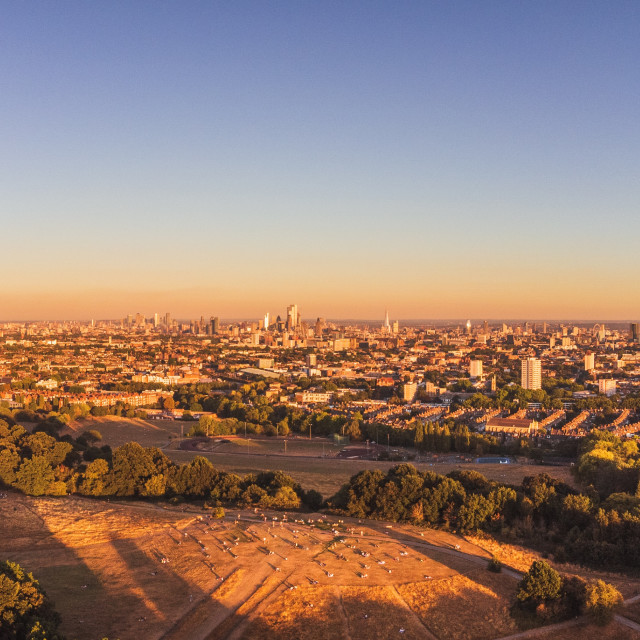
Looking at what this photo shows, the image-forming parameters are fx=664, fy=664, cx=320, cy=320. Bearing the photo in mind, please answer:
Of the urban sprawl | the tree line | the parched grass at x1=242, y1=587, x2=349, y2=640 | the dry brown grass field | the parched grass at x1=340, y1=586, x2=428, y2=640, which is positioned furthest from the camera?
the urban sprawl

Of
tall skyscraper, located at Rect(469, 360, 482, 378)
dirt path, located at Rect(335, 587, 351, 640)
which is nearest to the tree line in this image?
dirt path, located at Rect(335, 587, 351, 640)

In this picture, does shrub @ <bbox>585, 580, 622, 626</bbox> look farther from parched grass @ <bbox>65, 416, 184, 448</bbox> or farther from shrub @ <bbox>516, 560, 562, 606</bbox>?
parched grass @ <bbox>65, 416, 184, 448</bbox>

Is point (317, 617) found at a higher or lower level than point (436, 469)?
higher

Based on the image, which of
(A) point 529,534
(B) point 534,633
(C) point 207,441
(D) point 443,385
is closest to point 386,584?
(B) point 534,633

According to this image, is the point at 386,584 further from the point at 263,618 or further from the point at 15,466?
the point at 15,466

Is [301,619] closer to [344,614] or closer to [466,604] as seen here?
[344,614]

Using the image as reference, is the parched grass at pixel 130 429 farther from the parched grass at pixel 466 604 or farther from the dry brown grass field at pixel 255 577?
the parched grass at pixel 466 604

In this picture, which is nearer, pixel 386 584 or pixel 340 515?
pixel 386 584
